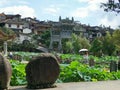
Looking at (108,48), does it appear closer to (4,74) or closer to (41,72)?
(41,72)

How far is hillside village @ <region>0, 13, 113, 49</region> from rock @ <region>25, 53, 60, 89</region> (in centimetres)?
7951

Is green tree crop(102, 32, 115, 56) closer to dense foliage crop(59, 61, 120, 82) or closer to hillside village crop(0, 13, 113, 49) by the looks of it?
hillside village crop(0, 13, 113, 49)

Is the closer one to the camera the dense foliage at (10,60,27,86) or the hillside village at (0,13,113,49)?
the dense foliage at (10,60,27,86)

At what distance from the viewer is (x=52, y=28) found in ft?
347

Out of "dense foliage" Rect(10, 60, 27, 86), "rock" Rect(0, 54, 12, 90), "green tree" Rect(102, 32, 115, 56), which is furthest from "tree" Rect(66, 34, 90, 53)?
"rock" Rect(0, 54, 12, 90)

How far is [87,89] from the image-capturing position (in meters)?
14.5

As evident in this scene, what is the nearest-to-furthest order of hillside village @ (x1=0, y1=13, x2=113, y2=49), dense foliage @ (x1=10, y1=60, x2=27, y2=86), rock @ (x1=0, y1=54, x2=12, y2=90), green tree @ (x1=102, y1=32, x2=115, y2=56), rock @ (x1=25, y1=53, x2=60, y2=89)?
1. rock @ (x1=0, y1=54, x2=12, y2=90)
2. rock @ (x1=25, y1=53, x2=60, y2=89)
3. dense foliage @ (x1=10, y1=60, x2=27, y2=86)
4. green tree @ (x1=102, y1=32, x2=115, y2=56)
5. hillside village @ (x1=0, y1=13, x2=113, y2=49)

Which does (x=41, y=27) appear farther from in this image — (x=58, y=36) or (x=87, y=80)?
(x=87, y=80)

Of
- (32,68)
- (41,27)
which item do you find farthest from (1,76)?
(41,27)

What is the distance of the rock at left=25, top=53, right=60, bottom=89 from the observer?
14336 mm

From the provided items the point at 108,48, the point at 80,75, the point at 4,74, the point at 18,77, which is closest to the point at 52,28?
the point at 108,48

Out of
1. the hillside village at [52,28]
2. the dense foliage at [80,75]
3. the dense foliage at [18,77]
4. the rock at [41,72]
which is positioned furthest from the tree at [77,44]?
the rock at [41,72]


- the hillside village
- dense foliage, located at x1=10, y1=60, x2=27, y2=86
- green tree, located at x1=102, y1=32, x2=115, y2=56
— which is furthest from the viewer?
the hillside village

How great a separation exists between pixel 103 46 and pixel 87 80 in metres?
63.2
